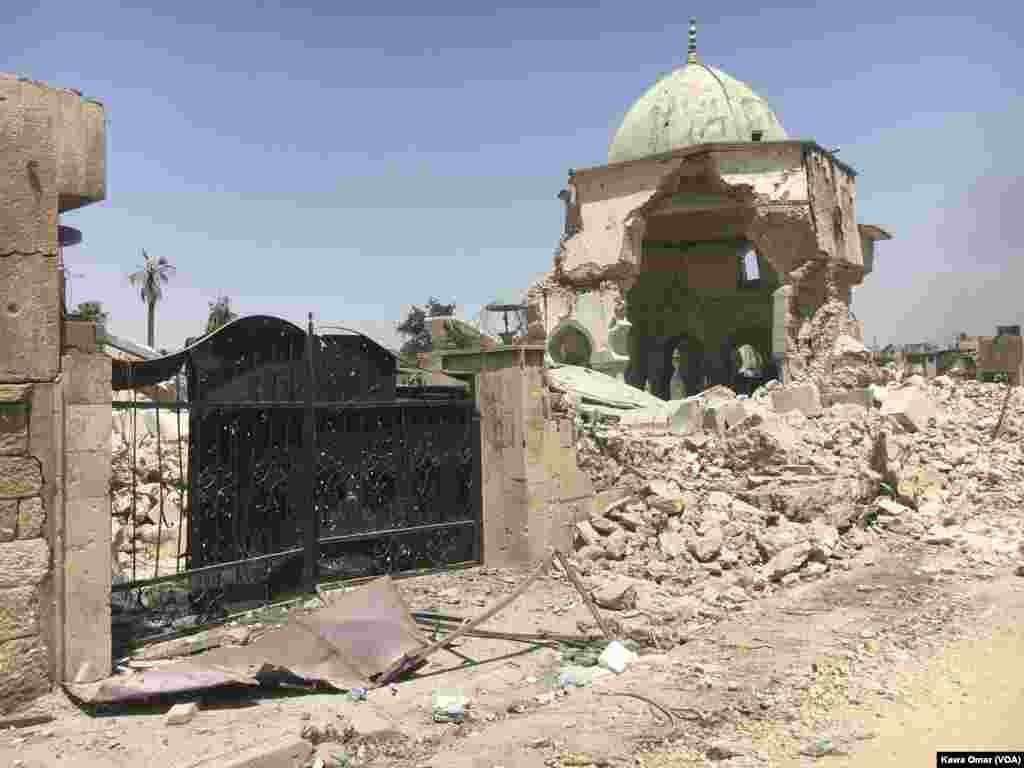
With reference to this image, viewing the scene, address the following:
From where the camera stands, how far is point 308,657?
5.11 metres

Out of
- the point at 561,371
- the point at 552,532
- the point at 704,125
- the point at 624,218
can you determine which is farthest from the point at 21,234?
the point at 704,125

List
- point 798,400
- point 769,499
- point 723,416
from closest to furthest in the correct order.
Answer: point 769,499 < point 723,416 < point 798,400

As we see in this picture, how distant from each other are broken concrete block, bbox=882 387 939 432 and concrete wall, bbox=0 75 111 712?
10409 millimetres

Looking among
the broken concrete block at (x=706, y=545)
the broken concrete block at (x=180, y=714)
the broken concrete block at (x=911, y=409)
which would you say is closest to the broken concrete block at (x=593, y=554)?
the broken concrete block at (x=706, y=545)

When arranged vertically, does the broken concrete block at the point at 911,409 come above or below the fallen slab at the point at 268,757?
above

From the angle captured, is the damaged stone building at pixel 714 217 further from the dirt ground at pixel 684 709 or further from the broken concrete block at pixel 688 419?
the dirt ground at pixel 684 709

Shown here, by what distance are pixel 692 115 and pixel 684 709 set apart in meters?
18.1

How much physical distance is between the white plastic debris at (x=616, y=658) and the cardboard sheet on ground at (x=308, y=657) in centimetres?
114

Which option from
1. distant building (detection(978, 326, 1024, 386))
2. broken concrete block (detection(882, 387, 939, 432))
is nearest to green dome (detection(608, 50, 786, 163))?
distant building (detection(978, 326, 1024, 386))

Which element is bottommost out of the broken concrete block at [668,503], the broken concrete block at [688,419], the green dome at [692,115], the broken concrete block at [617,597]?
the broken concrete block at [617,597]

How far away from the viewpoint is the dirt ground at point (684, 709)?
4.05m

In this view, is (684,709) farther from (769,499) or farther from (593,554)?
(769,499)

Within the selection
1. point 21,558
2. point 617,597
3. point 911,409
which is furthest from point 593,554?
point 911,409

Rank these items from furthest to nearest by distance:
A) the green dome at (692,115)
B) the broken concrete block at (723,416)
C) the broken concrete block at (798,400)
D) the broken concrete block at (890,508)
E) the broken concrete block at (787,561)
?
the green dome at (692,115)
the broken concrete block at (798,400)
the broken concrete block at (723,416)
the broken concrete block at (890,508)
the broken concrete block at (787,561)
